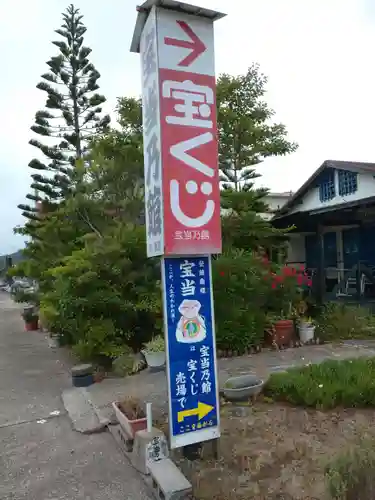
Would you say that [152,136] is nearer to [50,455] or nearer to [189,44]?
[189,44]

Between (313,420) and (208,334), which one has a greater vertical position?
(208,334)

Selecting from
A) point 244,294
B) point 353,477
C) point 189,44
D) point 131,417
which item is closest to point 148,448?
point 131,417

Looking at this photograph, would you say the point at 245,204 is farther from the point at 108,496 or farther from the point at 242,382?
the point at 108,496

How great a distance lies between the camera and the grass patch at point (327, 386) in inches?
160

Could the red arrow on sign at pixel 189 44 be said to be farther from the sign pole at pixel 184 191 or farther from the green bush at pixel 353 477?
the green bush at pixel 353 477

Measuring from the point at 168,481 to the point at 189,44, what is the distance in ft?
10.4

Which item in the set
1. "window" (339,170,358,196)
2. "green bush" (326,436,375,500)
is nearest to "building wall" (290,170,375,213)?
"window" (339,170,358,196)

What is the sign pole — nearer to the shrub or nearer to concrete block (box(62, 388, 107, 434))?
concrete block (box(62, 388, 107, 434))

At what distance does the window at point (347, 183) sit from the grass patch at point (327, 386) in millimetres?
6967

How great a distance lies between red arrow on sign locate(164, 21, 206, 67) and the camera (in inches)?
123

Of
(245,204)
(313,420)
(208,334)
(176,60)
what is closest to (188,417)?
(208,334)

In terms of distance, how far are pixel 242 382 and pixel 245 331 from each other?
84.4 inches

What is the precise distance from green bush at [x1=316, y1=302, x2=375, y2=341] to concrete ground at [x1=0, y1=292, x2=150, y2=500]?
14.7ft

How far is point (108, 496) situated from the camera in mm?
2979
